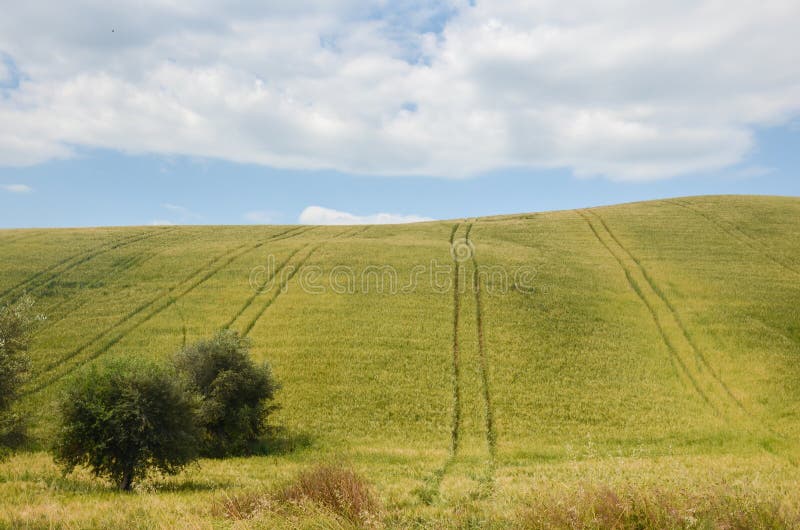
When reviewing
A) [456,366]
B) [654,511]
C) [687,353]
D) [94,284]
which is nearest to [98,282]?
[94,284]

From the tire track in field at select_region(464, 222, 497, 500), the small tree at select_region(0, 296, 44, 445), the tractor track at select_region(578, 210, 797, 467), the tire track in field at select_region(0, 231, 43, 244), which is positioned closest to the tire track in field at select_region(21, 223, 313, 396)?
the small tree at select_region(0, 296, 44, 445)

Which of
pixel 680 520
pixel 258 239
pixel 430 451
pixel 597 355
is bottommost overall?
pixel 430 451

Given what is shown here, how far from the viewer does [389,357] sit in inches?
1280

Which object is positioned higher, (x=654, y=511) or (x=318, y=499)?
(x=654, y=511)

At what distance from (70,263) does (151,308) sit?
53.7 ft

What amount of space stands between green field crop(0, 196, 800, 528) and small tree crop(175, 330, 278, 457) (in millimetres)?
1581

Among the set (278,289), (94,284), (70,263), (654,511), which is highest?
(70,263)

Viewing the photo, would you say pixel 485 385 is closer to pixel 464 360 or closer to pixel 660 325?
pixel 464 360

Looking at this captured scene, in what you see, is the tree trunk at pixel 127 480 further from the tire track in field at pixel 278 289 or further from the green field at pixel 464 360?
the tire track in field at pixel 278 289

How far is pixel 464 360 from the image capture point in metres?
32.8

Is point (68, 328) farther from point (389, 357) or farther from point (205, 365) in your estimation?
point (389, 357)

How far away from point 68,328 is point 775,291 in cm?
5528

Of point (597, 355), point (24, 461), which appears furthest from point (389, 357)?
point (24, 461)

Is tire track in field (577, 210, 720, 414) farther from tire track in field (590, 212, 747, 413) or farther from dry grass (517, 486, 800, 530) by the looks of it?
dry grass (517, 486, 800, 530)
